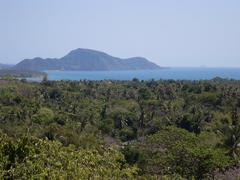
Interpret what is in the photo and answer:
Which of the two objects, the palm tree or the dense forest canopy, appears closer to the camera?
the dense forest canopy

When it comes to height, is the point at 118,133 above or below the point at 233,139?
below

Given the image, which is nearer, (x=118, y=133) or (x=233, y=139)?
(x=233, y=139)

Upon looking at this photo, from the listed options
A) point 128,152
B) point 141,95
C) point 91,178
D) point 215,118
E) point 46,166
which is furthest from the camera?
point 141,95

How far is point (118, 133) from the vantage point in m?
74.4

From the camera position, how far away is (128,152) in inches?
1693

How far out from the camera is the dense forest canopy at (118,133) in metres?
19.5

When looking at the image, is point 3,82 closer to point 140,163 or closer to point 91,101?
point 91,101

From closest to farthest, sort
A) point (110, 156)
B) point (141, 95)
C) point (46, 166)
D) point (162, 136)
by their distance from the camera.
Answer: point (46, 166), point (110, 156), point (162, 136), point (141, 95)

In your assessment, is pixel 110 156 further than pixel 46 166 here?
Yes

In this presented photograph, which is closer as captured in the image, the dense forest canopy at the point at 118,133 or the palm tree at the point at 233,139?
the dense forest canopy at the point at 118,133

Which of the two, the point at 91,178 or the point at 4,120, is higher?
the point at 91,178

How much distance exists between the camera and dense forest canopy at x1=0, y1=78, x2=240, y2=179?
766 inches

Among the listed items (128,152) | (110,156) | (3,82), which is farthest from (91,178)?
(3,82)

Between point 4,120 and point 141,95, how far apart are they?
33391mm
